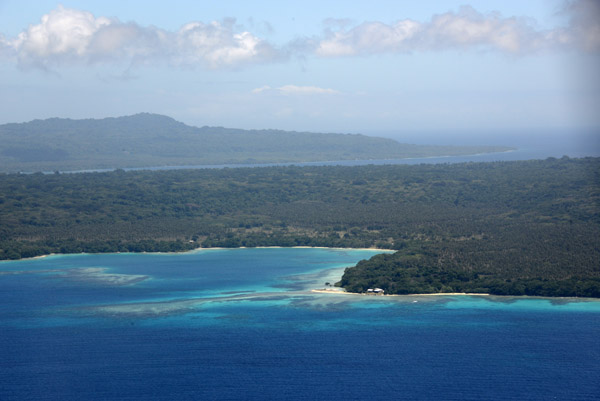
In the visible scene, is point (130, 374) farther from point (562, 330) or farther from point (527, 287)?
point (527, 287)

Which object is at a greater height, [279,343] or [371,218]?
[371,218]

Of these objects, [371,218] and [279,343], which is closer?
[279,343]

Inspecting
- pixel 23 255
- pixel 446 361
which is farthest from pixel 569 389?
pixel 23 255

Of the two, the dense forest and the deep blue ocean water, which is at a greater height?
the dense forest

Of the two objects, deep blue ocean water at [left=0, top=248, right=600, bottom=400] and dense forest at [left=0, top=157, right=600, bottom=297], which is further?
dense forest at [left=0, top=157, right=600, bottom=297]
